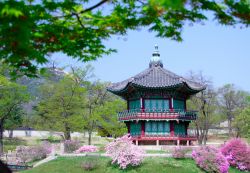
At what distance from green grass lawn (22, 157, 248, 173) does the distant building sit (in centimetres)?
651

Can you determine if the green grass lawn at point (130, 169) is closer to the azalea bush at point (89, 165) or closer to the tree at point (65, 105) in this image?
the azalea bush at point (89, 165)


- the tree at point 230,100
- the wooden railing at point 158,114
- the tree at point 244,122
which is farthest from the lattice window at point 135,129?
the tree at point 230,100

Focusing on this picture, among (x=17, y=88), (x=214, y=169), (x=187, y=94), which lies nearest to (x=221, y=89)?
(x=187, y=94)

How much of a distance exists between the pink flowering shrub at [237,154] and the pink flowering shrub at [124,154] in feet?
19.0

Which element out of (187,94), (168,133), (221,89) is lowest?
(168,133)

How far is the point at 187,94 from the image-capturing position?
34.4 m

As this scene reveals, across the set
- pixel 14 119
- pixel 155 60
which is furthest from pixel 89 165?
pixel 14 119

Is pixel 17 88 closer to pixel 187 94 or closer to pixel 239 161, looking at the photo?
pixel 187 94

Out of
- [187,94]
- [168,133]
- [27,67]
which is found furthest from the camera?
[187,94]

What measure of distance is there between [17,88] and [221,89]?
32.4 metres

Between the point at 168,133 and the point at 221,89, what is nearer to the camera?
the point at 168,133

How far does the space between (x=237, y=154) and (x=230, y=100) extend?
3677cm

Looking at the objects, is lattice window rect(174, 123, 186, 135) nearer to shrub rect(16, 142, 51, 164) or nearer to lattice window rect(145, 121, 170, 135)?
lattice window rect(145, 121, 170, 135)

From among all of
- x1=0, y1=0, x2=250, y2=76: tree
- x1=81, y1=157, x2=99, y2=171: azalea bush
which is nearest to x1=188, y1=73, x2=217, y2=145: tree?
x1=81, y1=157, x2=99, y2=171: azalea bush
